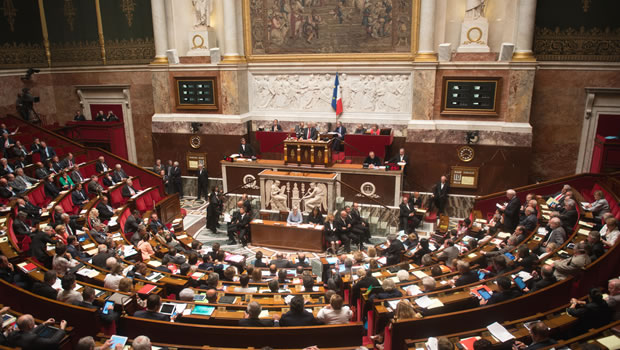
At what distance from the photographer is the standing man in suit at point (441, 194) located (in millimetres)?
12836

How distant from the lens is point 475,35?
44.0ft

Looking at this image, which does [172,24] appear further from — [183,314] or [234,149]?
[183,314]

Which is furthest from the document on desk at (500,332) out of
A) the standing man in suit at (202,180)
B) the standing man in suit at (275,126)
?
the standing man in suit at (202,180)

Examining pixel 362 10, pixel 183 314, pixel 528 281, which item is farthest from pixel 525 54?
pixel 183 314

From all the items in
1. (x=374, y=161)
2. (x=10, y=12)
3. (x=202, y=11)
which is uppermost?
(x=10, y=12)

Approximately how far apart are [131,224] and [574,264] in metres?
9.23

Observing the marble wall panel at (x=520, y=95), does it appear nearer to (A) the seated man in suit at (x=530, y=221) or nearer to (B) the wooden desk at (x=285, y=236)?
(A) the seated man in suit at (x=530, y=221)

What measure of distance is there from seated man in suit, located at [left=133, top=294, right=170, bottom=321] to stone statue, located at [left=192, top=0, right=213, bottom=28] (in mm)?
12430

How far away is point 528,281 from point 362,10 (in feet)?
36.4

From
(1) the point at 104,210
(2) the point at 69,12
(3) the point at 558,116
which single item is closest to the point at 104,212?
(1) the point at 104,210

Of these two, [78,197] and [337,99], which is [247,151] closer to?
[337,99]

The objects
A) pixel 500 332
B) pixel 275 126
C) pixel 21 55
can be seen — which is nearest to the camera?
pixel 500 332

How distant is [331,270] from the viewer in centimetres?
Result: 840

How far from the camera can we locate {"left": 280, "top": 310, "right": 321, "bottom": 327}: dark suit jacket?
5570mm
